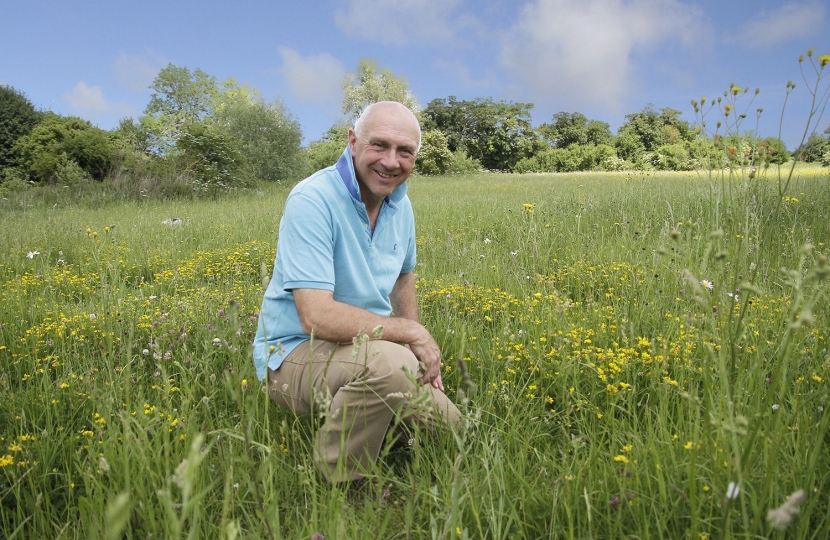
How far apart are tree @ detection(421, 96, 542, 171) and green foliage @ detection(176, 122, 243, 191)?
4615cm

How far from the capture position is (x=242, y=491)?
1856 millimetres

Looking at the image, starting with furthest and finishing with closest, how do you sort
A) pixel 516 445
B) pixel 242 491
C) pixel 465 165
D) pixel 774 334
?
pixel 465 165
pixel 774 334
pixel 516 445
pixel 242 491

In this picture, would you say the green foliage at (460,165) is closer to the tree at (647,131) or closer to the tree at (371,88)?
the tree at (371,88)

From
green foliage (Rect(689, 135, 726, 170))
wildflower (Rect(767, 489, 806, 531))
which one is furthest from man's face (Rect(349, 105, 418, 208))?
wildflower (Rect(767, 489, 806, 531))

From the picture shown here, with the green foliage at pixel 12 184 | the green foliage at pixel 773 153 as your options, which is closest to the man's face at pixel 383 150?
the green foliage at pixel 773 153

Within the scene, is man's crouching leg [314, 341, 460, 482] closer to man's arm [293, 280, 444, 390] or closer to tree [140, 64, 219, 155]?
man's arm [293, 280, 444, 390]

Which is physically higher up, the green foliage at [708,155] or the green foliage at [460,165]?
the green foliage at [460,165]

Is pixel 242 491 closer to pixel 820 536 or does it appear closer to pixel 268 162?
pixel 820 536

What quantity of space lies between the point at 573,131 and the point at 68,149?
204 feet

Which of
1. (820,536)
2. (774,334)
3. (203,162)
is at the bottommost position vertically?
(820,536)

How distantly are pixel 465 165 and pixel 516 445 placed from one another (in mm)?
41560

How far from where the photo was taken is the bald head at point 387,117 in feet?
8.53

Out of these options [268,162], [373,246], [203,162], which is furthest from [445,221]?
[268,162]

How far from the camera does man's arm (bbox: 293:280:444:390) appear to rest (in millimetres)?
2148
